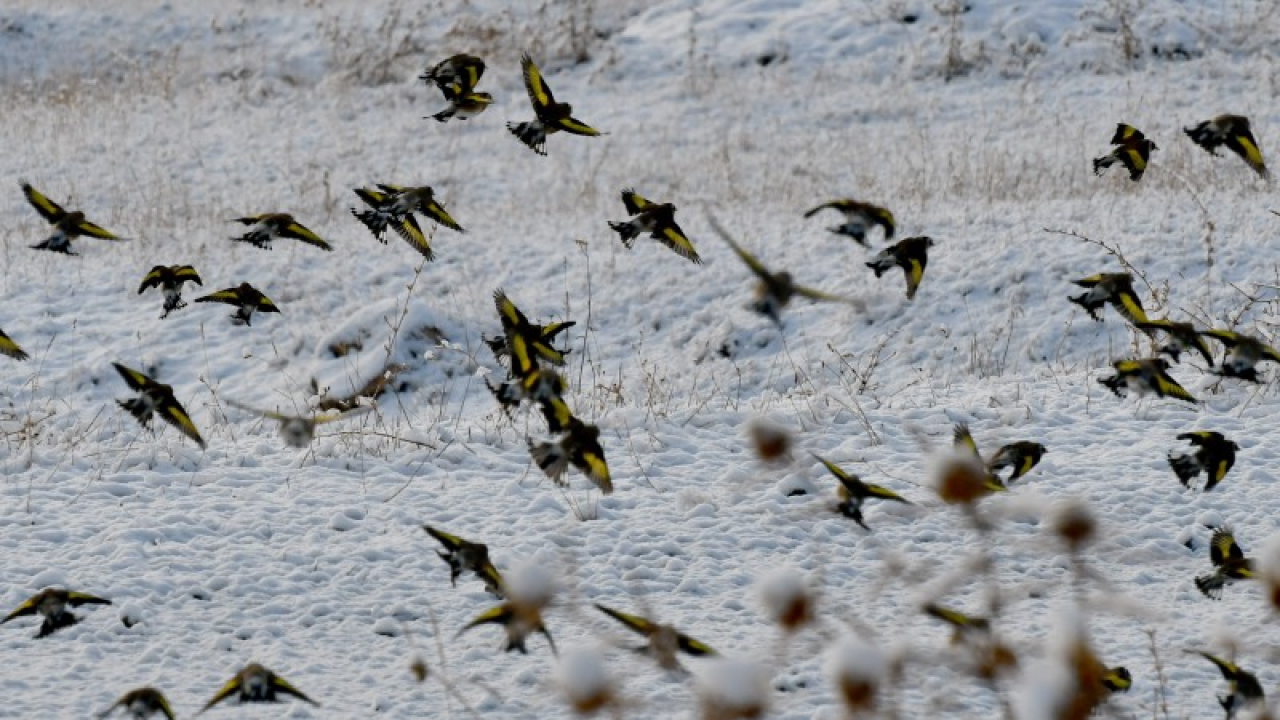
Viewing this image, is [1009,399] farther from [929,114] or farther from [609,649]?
[929,114]

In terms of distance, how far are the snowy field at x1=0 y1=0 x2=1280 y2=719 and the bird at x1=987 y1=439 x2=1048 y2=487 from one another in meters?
0.37

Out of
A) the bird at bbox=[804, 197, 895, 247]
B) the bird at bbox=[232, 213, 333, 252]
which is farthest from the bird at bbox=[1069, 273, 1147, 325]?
the bird at bbox=[232, 213, 333, 252]

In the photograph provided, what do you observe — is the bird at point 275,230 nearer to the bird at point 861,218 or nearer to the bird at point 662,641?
the bird at point 861,218

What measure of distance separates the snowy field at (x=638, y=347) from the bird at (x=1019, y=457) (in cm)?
37

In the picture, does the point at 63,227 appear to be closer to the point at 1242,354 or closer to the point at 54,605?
the point at 54,605

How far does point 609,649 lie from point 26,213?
34.1ft

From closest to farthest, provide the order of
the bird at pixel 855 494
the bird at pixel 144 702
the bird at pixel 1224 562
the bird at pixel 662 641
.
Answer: the bird at pixel 662 641 < the bird at pixel 144 702 < the bird at pixel 855 494 < the bird at pixel 1224 562

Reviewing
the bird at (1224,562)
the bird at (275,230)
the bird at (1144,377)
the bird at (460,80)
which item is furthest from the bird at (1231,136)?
the bird at (275,230)

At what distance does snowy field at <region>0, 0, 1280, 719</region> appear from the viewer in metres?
3.79

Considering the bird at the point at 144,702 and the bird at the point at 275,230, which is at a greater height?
the bird at the point at 275,230

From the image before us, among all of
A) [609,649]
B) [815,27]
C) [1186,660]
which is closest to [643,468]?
[609,649]

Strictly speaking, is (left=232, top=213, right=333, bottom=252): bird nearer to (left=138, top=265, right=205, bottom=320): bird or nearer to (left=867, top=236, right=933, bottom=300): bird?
(left=138, top=265, right=205, bottom=320): bird

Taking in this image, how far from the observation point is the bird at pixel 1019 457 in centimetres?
370

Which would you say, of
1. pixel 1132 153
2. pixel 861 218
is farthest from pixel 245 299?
pixel 1132 153
